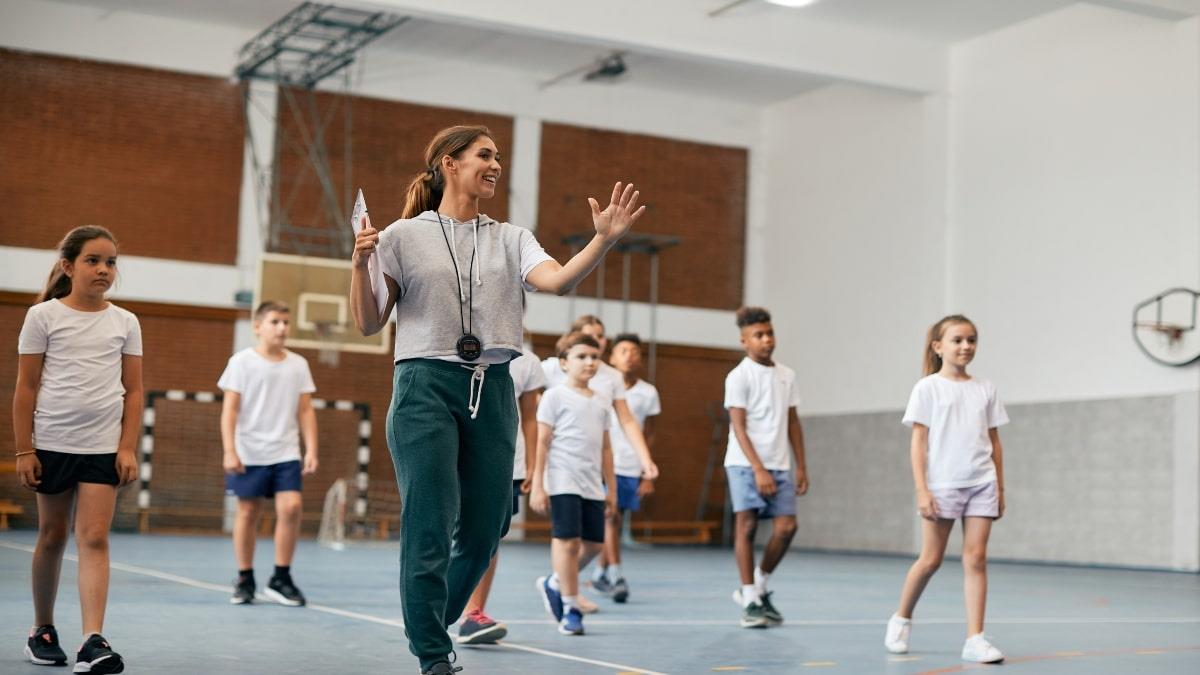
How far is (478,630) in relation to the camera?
248 inches

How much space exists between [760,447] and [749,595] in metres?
0.96

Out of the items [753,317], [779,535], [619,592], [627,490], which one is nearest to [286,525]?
[619,592]

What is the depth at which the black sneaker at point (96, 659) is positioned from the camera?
4.75 metres

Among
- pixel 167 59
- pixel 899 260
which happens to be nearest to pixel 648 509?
pixel 899 260

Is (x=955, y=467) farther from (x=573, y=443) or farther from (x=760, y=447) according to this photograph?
(x=573, y=443)

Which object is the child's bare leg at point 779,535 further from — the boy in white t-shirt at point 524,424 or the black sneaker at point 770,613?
the boy in white t-shirt at point 524,424

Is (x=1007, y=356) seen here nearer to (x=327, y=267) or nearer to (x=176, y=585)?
(x=327, y=267)

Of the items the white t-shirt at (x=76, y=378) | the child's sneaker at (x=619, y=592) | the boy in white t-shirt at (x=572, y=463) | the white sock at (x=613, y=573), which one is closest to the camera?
the white t-shirt at (x=76, y=378)

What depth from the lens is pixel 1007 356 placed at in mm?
18141

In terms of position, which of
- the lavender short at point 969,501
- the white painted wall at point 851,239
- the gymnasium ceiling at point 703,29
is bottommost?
the lavender short at point 969,501

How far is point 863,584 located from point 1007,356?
6.90 metres

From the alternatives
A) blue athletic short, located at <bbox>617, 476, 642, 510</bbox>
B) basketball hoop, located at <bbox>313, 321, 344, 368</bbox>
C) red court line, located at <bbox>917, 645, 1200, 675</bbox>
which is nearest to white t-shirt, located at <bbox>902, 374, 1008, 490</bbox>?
red court line, located at <bbox>917, 645, 1200, 675</bbox>

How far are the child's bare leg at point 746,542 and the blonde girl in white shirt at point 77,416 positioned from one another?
157 inches

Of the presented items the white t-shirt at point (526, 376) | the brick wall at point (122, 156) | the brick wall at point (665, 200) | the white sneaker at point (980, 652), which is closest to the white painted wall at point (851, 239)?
the brick wall at point (665, 200)
